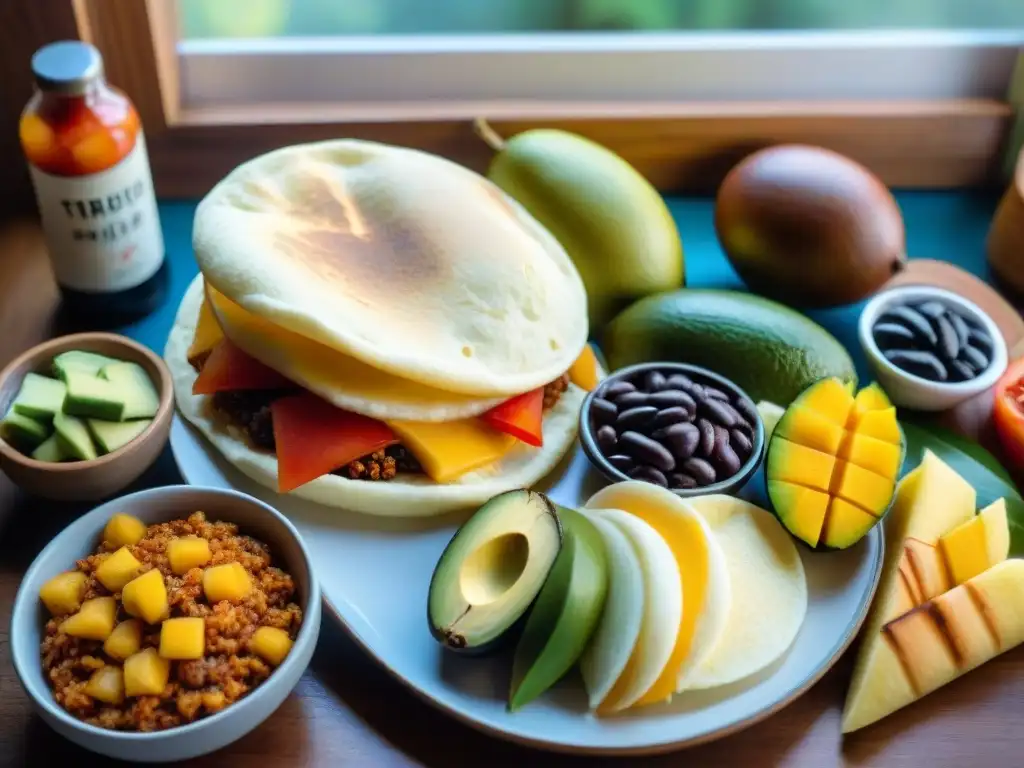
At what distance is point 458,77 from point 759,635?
3.50ft

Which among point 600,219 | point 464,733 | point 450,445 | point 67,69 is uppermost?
point 67,69

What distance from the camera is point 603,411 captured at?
1250mm

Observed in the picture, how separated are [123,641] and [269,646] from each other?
0.13m

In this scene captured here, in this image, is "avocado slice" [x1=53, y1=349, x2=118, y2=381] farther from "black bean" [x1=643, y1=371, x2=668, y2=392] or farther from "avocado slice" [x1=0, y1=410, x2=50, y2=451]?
"black bean" [x1=643, y1=371, x2=668, y2=392]

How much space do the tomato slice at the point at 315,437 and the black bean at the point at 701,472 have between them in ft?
1.12

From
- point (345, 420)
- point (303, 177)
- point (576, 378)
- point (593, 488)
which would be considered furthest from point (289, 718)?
point (303, 177)

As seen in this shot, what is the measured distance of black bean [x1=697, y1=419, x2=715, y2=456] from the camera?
3.92ft

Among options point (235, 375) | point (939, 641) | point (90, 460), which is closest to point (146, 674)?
point (90, 460)

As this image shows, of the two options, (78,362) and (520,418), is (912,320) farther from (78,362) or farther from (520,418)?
(78,362)

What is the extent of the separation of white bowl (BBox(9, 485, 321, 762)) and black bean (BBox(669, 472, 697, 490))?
42cm

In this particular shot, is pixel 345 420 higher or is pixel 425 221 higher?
pixel 425 221

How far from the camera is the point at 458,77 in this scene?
1.73m

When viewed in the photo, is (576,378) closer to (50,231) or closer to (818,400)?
(818,400)

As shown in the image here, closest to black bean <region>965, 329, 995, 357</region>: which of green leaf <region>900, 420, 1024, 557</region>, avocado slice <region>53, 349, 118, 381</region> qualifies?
green leaf <region>900, 420, 1024, 557</region>
